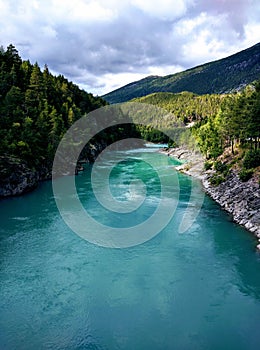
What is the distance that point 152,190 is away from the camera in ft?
155

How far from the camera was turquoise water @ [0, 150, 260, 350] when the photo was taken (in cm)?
1692

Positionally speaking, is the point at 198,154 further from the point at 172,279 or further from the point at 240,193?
the point at 172,279

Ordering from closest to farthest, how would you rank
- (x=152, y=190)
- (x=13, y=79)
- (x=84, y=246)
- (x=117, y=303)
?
(x=117, y=303) < (x=84, y=246) < (x=152, y=190) < (x=13, y=79)

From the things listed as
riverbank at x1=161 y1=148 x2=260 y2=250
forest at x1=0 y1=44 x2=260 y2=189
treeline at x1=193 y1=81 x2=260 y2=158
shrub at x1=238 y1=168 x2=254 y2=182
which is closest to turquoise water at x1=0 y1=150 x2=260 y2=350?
riverbank at x1=161 y1=148 x2=260 y2=250

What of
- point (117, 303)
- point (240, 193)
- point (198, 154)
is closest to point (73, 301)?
point (117, 303)

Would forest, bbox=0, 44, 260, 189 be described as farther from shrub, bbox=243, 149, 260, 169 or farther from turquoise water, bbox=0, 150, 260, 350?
turquoise water, bbox=0, 150, 260, 350

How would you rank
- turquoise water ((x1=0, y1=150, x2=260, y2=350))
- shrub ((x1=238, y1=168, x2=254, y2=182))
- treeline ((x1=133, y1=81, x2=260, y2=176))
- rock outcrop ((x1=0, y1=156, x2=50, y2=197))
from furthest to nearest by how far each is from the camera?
rock outcrop ((x1=0, y1=156, x2=50, y2=197)) < treeline ((x1=133, y1=81, x2=260, y2=176)) < shrub ((x1=238, y1=168, x2=254, y2=182)) < turquoise water ((x1=0, y1=150, x2=260, y2=350))

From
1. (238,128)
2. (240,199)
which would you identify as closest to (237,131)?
(238,128)

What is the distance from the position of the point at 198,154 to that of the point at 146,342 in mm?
68524

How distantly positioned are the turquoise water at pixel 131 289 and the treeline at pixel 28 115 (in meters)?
20.5

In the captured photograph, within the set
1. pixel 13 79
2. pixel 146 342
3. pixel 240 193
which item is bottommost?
pixel 146 342

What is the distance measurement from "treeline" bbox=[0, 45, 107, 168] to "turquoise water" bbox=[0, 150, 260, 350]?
67.3ft

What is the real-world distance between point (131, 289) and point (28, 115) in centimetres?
4885

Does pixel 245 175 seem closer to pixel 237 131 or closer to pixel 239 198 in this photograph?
pixel 239 198
